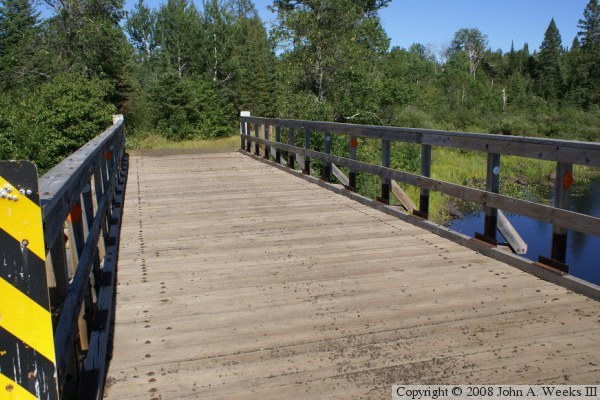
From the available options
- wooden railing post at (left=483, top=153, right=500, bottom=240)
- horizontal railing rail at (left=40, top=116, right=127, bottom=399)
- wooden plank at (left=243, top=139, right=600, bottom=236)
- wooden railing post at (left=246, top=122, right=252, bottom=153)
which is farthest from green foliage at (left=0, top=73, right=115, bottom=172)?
wooden railing post at (left=483, top=153, right=500, bottom=240)

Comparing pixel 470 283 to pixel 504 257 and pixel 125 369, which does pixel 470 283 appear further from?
pixel 125 369

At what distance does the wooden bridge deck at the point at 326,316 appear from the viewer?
2.92 metres

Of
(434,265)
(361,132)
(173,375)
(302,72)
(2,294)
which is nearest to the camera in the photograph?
(2,294)

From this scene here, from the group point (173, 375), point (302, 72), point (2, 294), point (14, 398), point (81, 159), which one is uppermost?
point (302, 72)

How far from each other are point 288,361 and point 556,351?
1.47 meters

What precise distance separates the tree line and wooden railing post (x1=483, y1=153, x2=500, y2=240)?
20.1 m

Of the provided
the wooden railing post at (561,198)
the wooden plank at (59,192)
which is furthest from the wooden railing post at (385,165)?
the wooden plank at (59,192)

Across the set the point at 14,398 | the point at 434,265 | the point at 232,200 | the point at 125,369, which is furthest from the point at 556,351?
the point at 232,200

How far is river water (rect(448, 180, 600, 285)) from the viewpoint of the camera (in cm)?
1533

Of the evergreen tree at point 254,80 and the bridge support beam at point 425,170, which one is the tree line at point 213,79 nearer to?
the evergreen tree at point 254,80

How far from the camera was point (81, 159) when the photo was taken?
3904mm

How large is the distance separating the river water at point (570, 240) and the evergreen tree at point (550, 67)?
6587cm

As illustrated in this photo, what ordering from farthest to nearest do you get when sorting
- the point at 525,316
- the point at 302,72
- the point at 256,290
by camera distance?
1. the point at 302,72
2. the point at 256,290
3. the point at 525,316

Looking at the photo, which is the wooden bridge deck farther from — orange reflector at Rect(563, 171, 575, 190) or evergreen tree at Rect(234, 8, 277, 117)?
evergreen tree at Rect(234, 8, 277, 117)
